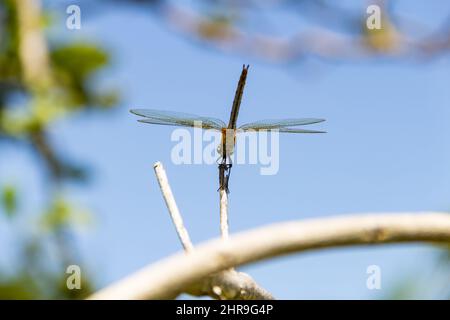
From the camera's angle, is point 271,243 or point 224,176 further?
point 224,176

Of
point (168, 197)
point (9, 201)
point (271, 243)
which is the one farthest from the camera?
point (9, 201)

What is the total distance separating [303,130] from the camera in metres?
0.45

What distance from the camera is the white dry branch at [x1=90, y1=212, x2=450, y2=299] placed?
25 centimetres

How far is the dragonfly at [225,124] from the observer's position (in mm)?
396

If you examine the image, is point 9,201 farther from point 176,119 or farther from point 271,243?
point 271,243

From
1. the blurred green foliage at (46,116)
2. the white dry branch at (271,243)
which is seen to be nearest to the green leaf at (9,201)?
the blurred green foliage at (46,116)

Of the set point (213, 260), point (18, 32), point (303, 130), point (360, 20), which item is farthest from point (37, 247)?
point (360, 20)

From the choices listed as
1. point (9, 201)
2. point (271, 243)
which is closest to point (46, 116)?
point (9, 201)

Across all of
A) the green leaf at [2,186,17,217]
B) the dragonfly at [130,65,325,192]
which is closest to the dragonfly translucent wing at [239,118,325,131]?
the dragonfly at [130,65,325,192]

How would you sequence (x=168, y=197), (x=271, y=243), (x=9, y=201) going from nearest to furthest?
(x=271, y=243), (x=168, y=197), (x=9, y=201)

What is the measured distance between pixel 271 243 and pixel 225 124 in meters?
0.16

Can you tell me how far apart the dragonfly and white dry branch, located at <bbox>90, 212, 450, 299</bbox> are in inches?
5.0

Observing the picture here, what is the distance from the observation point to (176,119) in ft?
1.46

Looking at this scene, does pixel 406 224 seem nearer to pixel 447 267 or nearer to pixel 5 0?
pixel 447 267
